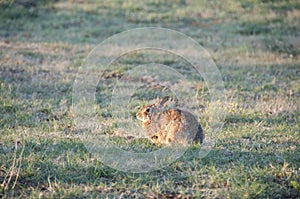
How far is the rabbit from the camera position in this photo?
614 centimetres

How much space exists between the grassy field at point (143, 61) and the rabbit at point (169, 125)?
0.69 ft

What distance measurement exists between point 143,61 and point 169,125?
5584 millimetres

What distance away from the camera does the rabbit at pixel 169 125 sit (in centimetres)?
614

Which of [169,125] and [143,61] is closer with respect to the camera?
[169,125]

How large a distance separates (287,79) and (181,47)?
141 inches

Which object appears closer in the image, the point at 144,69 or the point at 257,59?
the point at 144,69

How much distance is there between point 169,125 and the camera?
6293mm

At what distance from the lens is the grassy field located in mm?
5258

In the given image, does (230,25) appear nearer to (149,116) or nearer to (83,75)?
(83,75)

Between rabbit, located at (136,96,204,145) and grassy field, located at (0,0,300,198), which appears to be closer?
grassy field, located at (0,0,300,198)

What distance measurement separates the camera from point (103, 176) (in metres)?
5.48

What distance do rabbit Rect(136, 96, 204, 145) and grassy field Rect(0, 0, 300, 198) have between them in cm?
21

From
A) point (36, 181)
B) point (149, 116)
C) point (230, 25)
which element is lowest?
point (36, 181)

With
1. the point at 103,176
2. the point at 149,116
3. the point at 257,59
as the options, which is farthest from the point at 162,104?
the point at 257,59
